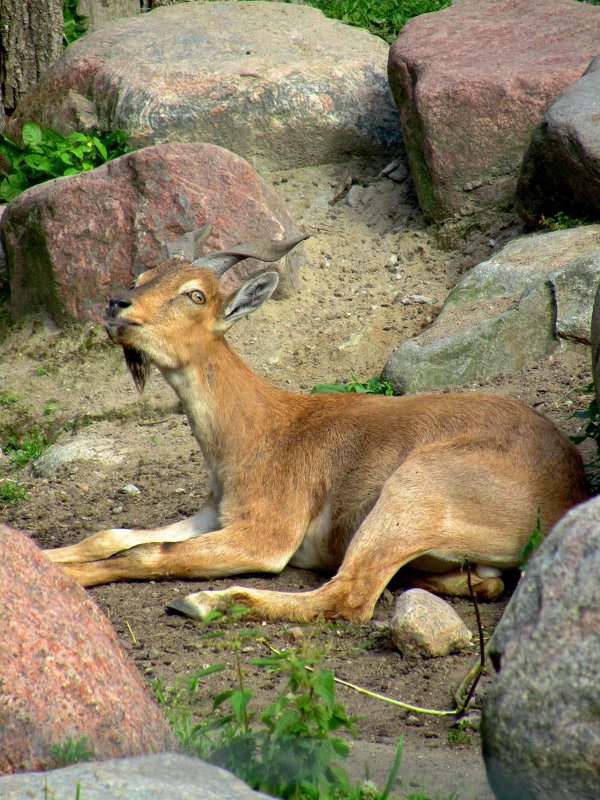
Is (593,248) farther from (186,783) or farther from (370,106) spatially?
(186,783)

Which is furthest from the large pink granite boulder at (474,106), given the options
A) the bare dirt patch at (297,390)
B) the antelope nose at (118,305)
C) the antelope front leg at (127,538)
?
the antelope front leg at (127,538)

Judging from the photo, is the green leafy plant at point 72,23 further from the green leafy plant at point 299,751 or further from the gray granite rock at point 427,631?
the green leafy plant at point 299,751

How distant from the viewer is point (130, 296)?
5.84 meters

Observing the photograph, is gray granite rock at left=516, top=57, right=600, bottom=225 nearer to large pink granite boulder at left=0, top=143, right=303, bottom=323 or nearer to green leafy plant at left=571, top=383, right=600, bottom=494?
large pink granite boulder at left=0, top=143, right=303, bottom=323

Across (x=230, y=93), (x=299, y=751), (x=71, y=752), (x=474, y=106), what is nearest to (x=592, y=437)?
(x=299, y=751)

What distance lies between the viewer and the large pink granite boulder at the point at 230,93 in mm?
10242

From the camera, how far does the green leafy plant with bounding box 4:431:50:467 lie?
7.96m

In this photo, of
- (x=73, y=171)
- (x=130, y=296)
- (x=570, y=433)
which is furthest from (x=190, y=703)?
(x=73, y=171)

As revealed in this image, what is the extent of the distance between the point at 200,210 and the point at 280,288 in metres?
0.93

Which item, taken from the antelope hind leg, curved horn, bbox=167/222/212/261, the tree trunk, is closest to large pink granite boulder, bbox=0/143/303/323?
curved horn, bbox=167/222/212/261

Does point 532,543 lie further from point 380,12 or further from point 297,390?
point 380,12

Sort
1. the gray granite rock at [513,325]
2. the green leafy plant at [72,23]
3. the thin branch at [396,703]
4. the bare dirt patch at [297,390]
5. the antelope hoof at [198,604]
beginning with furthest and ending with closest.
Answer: the green leafy plant at [72,23]
the gray granite rock at [513,325]
the antelope hoof at [198,604]
the bare dirt patch at [297,390]
the thin branch at [396,703]

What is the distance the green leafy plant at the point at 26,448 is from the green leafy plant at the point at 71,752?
5132 millimetres

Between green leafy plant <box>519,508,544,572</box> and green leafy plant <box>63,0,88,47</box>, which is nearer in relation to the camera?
green leafy plant <box>519,508,544,572</box>
